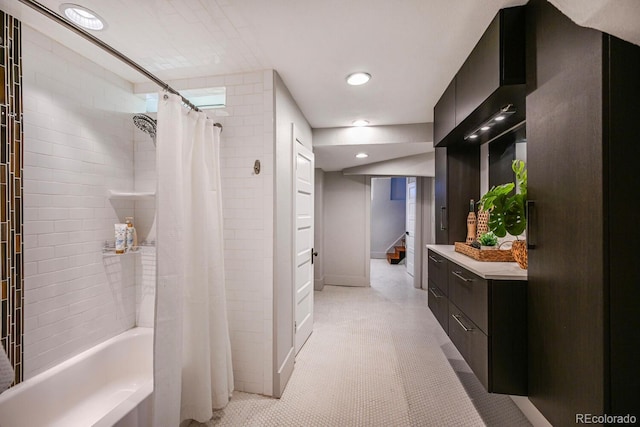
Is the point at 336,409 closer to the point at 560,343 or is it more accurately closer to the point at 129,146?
the point at 560,343

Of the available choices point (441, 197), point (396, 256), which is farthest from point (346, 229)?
point (396, 256)

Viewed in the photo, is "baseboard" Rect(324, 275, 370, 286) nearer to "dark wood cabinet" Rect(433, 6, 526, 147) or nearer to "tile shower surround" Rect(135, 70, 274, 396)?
"tile shower surround" Rect(135, 70, 274, 396)

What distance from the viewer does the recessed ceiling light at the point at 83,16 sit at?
1384 mm

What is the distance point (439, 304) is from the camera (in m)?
2.13

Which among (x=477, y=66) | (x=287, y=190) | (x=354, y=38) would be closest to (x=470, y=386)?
(x=287, y=190)

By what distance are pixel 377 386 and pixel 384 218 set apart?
625 cm

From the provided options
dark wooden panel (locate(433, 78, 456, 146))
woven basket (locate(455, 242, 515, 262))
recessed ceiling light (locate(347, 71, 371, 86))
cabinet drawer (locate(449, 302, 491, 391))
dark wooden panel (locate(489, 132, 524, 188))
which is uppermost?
recessed ceiling light (locate(347, 71, 371, 86))

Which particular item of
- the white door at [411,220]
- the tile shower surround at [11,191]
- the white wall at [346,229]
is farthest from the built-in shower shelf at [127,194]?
the white door at [411,220]

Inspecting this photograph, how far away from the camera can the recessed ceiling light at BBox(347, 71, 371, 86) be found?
202 cm

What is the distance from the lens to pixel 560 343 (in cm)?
104

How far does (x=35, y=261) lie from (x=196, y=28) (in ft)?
5.19

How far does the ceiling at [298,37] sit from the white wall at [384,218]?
584cm

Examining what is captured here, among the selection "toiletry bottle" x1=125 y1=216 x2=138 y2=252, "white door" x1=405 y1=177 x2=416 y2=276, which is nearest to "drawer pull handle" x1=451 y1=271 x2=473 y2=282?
A: "toiletry bottle" x1=125 y1=216 x2=138 y2=252

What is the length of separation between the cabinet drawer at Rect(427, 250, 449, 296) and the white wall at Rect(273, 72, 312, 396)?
1.21 meters
